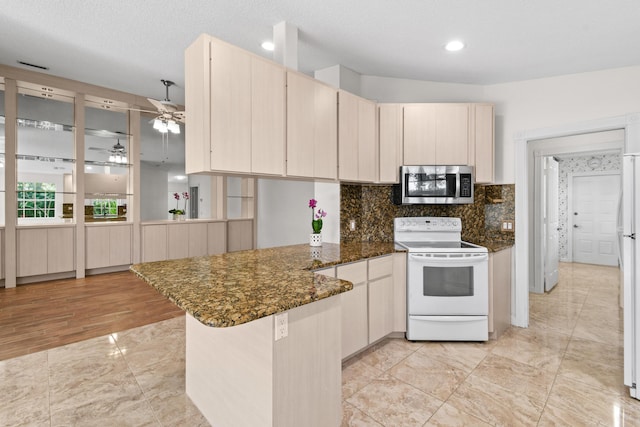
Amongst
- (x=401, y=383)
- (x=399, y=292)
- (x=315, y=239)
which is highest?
(x=315, y=239)

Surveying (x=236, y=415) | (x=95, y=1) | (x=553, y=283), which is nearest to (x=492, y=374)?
(x=236, y=415)

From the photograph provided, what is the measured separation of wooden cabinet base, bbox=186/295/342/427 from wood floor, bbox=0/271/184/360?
2016 millimetres

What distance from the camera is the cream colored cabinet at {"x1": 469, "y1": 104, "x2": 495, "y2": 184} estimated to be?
3.21 meters

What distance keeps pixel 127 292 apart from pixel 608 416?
194 inches

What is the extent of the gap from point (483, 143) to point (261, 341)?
2971 millimetres

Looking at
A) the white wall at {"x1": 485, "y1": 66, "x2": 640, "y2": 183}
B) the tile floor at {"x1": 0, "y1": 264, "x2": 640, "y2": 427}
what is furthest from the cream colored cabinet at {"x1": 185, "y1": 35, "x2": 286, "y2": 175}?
the white wall at {"x1": 485, "y1": 66, "x2": 640, "y2": 183}

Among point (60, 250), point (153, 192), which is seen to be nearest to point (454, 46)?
point (60, 250)

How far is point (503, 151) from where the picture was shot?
344cm

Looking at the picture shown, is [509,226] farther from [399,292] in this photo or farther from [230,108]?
[230,108]

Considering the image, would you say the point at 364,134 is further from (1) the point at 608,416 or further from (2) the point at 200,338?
(1) the point at 608,416

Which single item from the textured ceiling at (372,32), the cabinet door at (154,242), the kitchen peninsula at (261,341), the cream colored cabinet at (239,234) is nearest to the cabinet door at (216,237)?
the cream colored cabinet at (239,234)

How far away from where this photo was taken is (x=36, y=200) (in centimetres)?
461

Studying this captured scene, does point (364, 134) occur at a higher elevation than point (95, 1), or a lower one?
lower

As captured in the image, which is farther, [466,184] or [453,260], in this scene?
[466,184]
